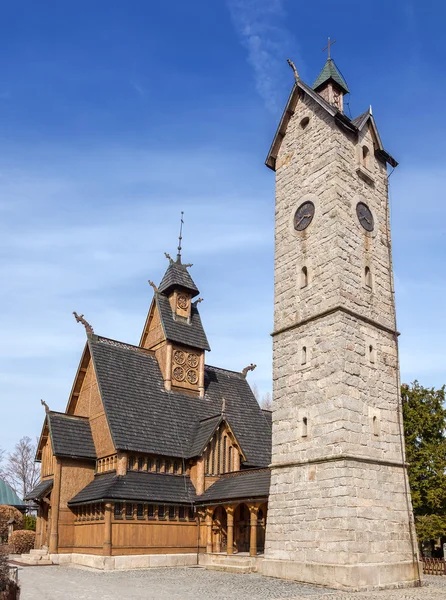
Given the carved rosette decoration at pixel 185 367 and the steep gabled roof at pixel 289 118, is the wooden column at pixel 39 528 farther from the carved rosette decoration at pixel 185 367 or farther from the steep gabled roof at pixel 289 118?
the steep gabled roof at pixel 289 118

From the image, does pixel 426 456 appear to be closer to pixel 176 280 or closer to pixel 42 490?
pixel 176 280

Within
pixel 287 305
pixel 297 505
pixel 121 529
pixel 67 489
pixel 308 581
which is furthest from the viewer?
pixel 67 489

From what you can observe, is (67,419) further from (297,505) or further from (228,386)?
(297,505)

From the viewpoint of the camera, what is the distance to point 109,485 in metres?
23.4

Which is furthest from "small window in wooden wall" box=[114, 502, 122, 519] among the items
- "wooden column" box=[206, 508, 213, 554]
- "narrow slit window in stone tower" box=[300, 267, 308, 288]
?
"narrow slit window in stone tower" box=[300, 267, 308, 288]

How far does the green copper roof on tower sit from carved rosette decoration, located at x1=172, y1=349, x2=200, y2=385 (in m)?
14.5

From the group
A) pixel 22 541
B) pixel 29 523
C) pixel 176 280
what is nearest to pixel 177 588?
pixel 22 541

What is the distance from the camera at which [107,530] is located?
22359mm

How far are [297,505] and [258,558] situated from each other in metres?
4.25

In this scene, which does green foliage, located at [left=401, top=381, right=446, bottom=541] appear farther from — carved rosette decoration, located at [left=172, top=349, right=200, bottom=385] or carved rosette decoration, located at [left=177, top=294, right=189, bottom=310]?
carved rosette decoration, located at [left=177, top=294, right=189, bottom=310]

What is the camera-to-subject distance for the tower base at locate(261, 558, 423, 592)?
16.0m

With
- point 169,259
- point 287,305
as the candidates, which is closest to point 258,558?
point 287,305

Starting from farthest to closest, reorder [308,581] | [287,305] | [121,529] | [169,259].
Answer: [169,259]
[121,529]
[287,305]
[308,581]

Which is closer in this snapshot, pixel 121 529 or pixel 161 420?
pixel 121 529
